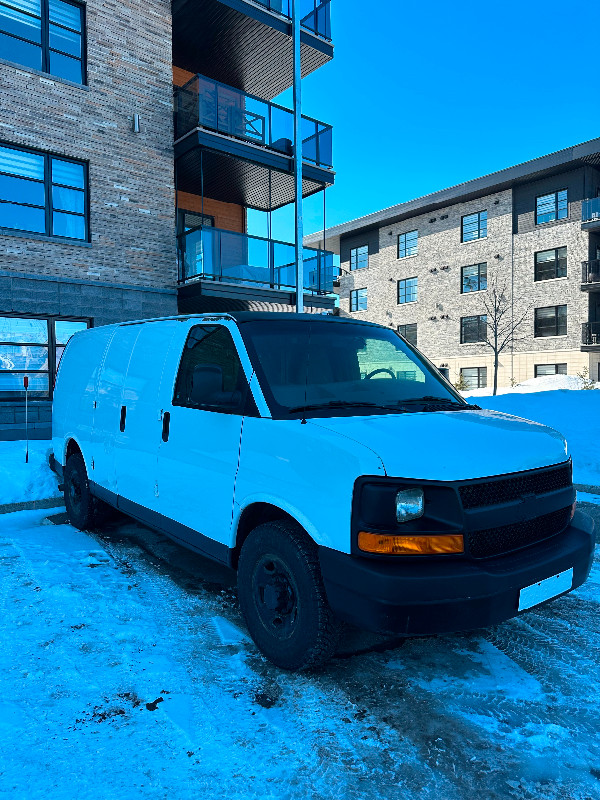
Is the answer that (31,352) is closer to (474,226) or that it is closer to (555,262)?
(555,262)

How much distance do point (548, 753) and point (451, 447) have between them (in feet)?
4.52

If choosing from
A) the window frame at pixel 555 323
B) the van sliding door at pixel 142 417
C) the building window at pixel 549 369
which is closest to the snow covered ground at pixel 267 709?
the van sliding door at pixel 142 417

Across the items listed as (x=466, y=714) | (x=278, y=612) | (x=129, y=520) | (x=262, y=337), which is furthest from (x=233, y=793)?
(x=129, y=520)

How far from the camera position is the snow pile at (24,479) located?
659 centimetres

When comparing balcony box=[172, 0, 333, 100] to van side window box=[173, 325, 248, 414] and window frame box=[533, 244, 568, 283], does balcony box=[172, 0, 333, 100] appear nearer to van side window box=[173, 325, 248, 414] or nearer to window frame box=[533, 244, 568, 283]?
van side window box=[173, 325, 248, 414]

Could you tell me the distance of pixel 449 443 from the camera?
2.63m

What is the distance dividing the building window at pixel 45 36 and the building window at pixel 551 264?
25.0 metres

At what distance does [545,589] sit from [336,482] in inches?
49.1

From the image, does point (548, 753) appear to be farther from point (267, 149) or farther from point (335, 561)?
point (267, 149)

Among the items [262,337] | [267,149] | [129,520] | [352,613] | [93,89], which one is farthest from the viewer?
[267,149]

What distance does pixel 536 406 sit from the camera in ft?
47.1

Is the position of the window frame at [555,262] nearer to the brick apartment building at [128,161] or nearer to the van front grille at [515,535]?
the brick apartment building at [128,161]

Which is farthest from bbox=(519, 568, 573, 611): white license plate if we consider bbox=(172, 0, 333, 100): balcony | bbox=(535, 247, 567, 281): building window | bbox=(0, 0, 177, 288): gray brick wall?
bbox=(535, 247, 567, 281): building window

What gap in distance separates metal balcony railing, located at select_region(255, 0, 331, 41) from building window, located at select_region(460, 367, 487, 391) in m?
20.8
